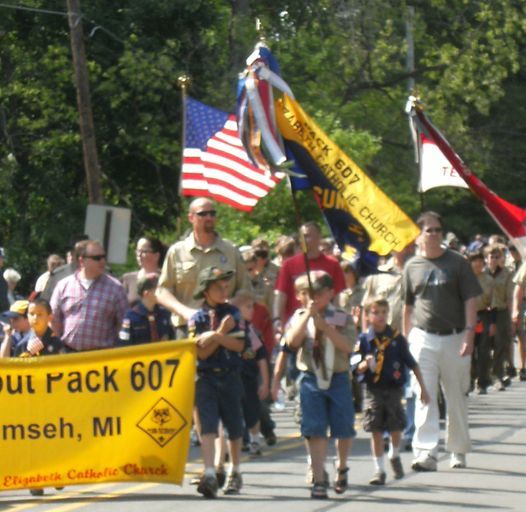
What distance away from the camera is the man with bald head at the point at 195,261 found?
12.1 m

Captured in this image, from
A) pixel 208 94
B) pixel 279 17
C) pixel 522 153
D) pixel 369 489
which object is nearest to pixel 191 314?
pixel 369 489

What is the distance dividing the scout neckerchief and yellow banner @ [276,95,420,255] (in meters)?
0.66

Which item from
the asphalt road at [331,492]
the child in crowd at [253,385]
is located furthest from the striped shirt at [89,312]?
the asphalt road at [331,492]

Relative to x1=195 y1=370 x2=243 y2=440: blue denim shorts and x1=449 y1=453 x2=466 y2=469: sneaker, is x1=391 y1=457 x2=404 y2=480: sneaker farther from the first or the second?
x1=195 y1=370 x2=243 y2=440: blue denim shorts

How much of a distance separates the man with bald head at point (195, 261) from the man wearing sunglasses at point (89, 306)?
0.75 meters

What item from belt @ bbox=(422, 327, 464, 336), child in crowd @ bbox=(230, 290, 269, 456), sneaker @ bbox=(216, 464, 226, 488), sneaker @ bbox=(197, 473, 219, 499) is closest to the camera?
sneaker @ bbox=(197, 473, 219, 499)

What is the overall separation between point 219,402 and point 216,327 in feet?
1.80

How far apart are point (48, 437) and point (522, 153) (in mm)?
45279

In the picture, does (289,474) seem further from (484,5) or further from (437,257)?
(484,5)

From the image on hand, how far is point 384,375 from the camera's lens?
1280 cm

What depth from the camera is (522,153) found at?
5519cm

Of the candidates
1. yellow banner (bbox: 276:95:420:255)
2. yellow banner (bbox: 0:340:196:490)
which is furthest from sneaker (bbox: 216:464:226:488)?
yellow banner (bbox: 276:95:420:255)

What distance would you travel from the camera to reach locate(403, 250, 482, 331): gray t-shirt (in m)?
12.9

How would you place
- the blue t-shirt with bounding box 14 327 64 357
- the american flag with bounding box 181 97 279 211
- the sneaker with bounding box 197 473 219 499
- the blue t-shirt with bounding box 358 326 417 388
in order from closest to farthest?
the sneaker with bounding box 197 473 219 499 < the blue t-shirt with bounding box 14 327 64 357 < the blue t-shirt with bounding box 358 326 417 388 < the american flag with bounding box 181 97 279 211
